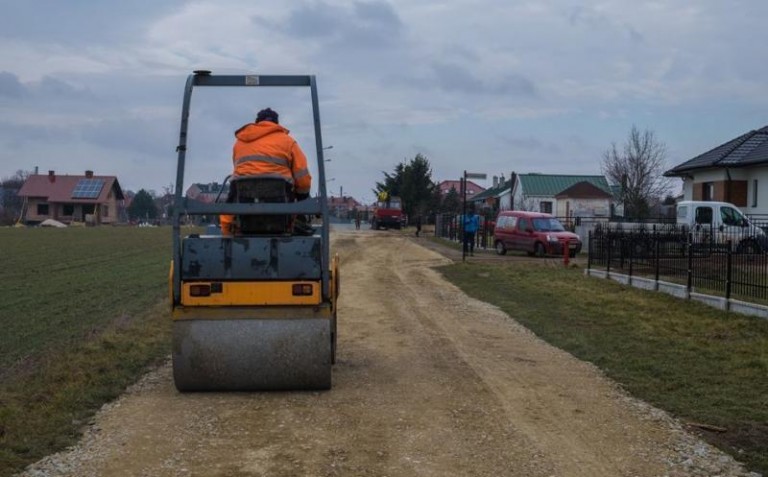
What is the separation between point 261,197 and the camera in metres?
8.29

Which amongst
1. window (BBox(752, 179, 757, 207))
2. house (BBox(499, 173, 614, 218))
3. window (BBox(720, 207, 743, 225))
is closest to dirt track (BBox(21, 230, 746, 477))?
window (BBox(720, 207, 743, 225))

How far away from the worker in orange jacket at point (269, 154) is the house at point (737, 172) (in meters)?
30.9

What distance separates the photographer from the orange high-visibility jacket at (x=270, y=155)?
826 centimetres

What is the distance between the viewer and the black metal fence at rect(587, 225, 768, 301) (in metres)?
14.0

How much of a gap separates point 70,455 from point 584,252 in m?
29.5

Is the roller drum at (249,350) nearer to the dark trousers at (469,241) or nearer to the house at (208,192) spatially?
the house at (208,192)

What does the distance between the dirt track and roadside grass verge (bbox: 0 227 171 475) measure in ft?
1.06

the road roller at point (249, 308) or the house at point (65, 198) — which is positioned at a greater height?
the house at point (65, 198)

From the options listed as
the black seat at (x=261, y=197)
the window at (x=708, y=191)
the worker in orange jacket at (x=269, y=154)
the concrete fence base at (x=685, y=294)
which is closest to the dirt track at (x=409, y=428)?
the black seat at (x=261, y=197)

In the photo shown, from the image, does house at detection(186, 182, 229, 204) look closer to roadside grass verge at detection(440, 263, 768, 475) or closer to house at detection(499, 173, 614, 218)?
roadside grass verge at detection(440, 263, 768, 475)

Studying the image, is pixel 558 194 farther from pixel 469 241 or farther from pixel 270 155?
pixel 270 155

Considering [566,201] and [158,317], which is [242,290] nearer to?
[158,317]

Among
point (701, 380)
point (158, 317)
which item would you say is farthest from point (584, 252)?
point (701, 380)

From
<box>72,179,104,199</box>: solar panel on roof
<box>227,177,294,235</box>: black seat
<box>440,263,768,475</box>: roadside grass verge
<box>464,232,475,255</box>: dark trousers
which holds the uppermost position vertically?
<box>72,179,104,199</box>: solar panel on roof
